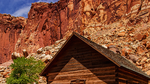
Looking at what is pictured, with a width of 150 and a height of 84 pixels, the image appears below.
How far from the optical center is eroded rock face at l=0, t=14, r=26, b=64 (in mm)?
73438

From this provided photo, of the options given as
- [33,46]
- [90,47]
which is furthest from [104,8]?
[90,47]

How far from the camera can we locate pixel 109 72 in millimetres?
9820

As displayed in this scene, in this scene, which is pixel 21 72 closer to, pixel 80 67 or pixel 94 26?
pixel 80 67

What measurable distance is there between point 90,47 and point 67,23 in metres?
46.0

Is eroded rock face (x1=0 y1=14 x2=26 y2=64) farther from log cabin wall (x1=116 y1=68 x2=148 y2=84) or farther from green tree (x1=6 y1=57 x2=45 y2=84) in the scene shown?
log cabin wall (x1=116 y1=68 x2=148 y2=84)

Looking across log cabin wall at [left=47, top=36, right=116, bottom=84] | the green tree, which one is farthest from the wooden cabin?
the green tree

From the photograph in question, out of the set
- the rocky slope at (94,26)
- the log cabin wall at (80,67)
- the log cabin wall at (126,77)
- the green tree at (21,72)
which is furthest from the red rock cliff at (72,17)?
the log cabin wall at (80,67)

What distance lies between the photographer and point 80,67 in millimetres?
10945

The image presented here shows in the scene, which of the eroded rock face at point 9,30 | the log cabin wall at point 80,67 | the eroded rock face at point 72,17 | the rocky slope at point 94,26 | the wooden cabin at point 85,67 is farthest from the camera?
the eroded rock face at point 9,30

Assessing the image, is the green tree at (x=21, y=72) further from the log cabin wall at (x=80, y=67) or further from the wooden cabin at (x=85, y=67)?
the log cabin wall at (x=80, y=67)

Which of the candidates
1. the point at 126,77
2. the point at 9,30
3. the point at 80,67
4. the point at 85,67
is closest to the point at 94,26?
the point at 126,77

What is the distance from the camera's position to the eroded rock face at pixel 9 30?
A: 7344cm

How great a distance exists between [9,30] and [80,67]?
7134 cm

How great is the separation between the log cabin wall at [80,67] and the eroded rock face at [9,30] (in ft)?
218
